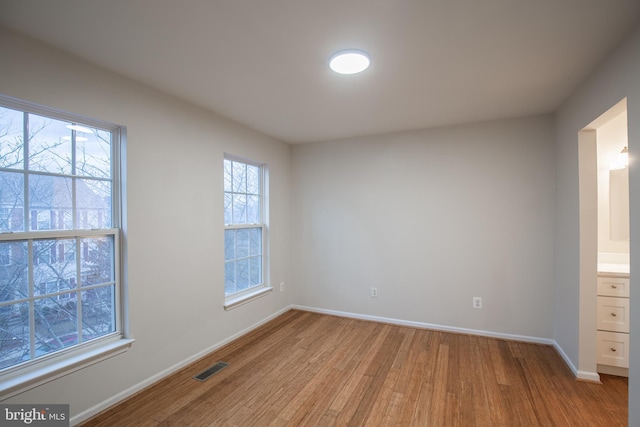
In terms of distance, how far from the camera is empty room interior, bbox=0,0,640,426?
5.57ft

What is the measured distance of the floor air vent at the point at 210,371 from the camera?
8.25ft

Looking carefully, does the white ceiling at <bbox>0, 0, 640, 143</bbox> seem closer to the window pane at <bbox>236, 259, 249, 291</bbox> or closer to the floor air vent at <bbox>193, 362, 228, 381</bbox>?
the window pane at <bbox>236, 259, 249, 291</bbox>

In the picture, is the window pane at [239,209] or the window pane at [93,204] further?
the window pane at [239,209]

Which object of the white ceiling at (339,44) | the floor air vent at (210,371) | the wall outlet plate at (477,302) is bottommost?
the floor air vent at (210,371)

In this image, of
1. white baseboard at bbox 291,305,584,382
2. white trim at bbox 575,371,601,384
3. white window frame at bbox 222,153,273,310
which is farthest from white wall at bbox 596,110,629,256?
white window frame at bbox 222,153,273,310

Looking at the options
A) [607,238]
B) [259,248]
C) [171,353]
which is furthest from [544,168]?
[171,353]

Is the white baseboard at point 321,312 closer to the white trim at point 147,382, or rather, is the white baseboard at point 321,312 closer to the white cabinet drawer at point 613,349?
the white trim at point 147,382

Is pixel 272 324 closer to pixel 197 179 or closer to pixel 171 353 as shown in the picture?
pixel 171 353

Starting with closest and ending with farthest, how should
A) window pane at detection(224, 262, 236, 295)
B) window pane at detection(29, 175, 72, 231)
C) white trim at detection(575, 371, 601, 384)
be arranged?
window pane at detection(29, 175, 72, 231) → white trim at detection(575, 371, 601, 384) → window pane at detection(224, 262, 236, 295)

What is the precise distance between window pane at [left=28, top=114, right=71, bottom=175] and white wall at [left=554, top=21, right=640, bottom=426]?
353cm

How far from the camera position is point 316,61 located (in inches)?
79.3

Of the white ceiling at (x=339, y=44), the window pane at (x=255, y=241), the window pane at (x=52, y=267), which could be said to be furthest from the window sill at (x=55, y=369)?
the white ceiling at (x=339, y=44)

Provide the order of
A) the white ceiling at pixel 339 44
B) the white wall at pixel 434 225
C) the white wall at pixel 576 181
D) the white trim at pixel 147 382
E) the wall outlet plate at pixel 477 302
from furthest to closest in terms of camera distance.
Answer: the wall outlet plate at pixel 477 302
the white wall at pixel 434 225
the white trim at pixel 147 382
the white wall at pixel 576 181
the white ceiling at pixel 339 44

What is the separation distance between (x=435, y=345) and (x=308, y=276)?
6.26 feet
